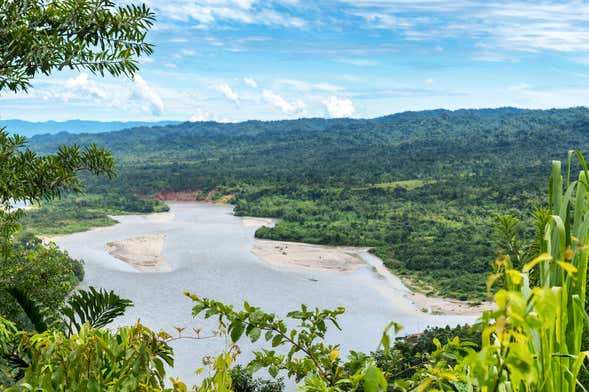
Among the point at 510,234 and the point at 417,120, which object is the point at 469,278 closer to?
the point at 510,234

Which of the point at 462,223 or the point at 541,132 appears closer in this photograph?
the point at 462,223

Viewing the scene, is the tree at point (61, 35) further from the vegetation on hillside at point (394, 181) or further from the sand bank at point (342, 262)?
the sand bank at point (342, 262)

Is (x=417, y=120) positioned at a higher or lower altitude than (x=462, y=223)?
higher

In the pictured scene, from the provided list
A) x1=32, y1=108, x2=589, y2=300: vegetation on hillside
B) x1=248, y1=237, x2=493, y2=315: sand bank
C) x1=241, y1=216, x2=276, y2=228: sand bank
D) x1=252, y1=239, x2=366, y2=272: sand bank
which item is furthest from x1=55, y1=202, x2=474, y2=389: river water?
x1=241, y1=216, x2=276, y2=228: sand bank

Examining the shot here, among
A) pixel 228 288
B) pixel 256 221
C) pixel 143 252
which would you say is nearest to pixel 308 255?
pixel 228 288

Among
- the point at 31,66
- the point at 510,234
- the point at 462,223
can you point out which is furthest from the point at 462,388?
the point at 462,223

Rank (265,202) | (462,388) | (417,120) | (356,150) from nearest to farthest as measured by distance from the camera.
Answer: (462,388) < (265,202) < (356,150) < (417,120)
